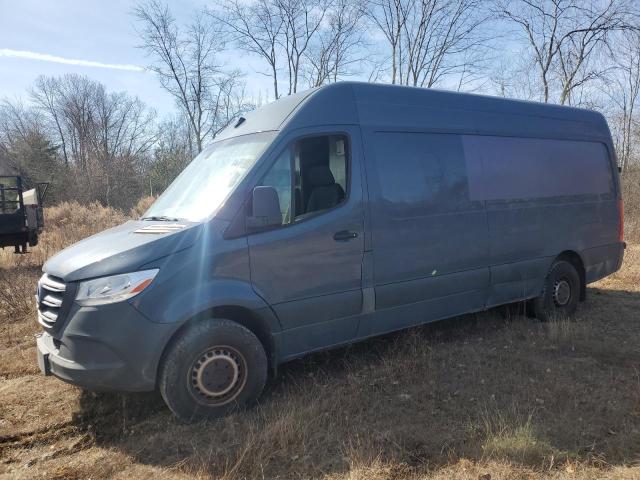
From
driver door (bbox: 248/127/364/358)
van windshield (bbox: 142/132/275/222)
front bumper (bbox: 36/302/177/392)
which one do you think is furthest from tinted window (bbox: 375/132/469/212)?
front bumper (bbox: 36/302/177/392)

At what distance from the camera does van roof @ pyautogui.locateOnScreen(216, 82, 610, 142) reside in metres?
4.18

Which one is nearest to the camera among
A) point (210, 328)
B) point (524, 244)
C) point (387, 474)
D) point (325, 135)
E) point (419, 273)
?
point (387, 474)

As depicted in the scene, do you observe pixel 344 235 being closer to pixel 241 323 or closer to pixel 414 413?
pixel 241 323

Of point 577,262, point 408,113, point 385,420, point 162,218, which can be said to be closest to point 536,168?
point 577,262

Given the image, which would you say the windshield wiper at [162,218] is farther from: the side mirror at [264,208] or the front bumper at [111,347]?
the front bumper at [111,347]

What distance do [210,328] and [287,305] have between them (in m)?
0.66

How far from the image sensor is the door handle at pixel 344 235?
4.08 m

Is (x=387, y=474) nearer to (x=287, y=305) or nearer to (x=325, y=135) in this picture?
(x=287, y=305)

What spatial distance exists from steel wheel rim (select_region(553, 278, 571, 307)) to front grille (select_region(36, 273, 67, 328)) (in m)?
5.48

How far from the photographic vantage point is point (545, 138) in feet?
19.3

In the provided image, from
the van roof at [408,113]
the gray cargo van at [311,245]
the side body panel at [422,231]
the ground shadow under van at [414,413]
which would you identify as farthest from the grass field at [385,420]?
the van roof at [408,113]

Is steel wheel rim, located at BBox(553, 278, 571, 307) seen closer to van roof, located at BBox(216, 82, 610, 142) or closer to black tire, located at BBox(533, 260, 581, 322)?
Answer: black tire, located at BBox(533, 260, 581, 322)

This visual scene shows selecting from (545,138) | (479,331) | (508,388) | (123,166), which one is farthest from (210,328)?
(123,166)

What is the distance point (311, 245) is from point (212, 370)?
4.05ft
